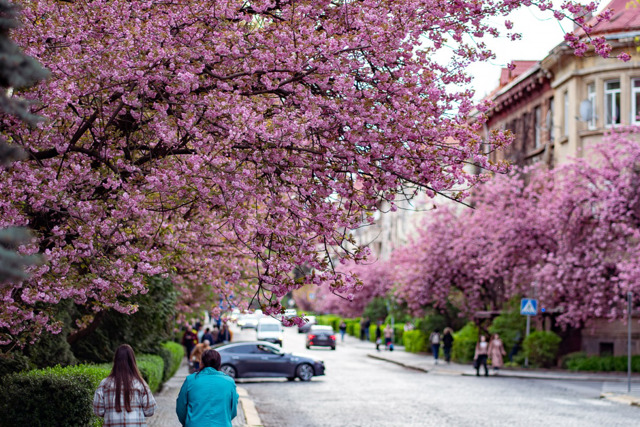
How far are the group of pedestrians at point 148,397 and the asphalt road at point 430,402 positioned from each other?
33.7ft

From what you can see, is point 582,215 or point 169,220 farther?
point 582,215

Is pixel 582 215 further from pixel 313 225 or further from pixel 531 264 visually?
pixel 313 225

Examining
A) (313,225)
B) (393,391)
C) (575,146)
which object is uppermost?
(575,146)

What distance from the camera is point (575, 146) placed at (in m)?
43.1

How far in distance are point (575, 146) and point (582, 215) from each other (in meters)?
5.89

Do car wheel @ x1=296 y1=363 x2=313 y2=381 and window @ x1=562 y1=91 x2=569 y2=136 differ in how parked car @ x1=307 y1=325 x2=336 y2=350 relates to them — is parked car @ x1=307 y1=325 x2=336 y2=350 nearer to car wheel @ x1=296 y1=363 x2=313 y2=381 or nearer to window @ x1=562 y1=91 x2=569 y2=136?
window @ x1=562 y1=91 x2=569 y2=136

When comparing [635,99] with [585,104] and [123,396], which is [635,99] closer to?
[585,104]

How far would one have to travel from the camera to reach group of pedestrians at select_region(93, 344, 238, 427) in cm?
888

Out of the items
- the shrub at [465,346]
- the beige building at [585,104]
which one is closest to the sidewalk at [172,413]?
the beige building at [585,104]

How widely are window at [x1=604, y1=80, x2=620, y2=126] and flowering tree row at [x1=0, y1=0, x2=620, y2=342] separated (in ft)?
106

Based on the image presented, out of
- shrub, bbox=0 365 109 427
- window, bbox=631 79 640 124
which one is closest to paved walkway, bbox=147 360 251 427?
shrub, bbox=0 365 109 427

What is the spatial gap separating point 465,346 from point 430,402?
21996mm

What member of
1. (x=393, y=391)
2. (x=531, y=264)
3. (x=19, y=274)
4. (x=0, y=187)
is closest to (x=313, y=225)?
(x=0, y=187)

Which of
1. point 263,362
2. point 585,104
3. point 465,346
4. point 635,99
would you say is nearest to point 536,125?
point 585,104
